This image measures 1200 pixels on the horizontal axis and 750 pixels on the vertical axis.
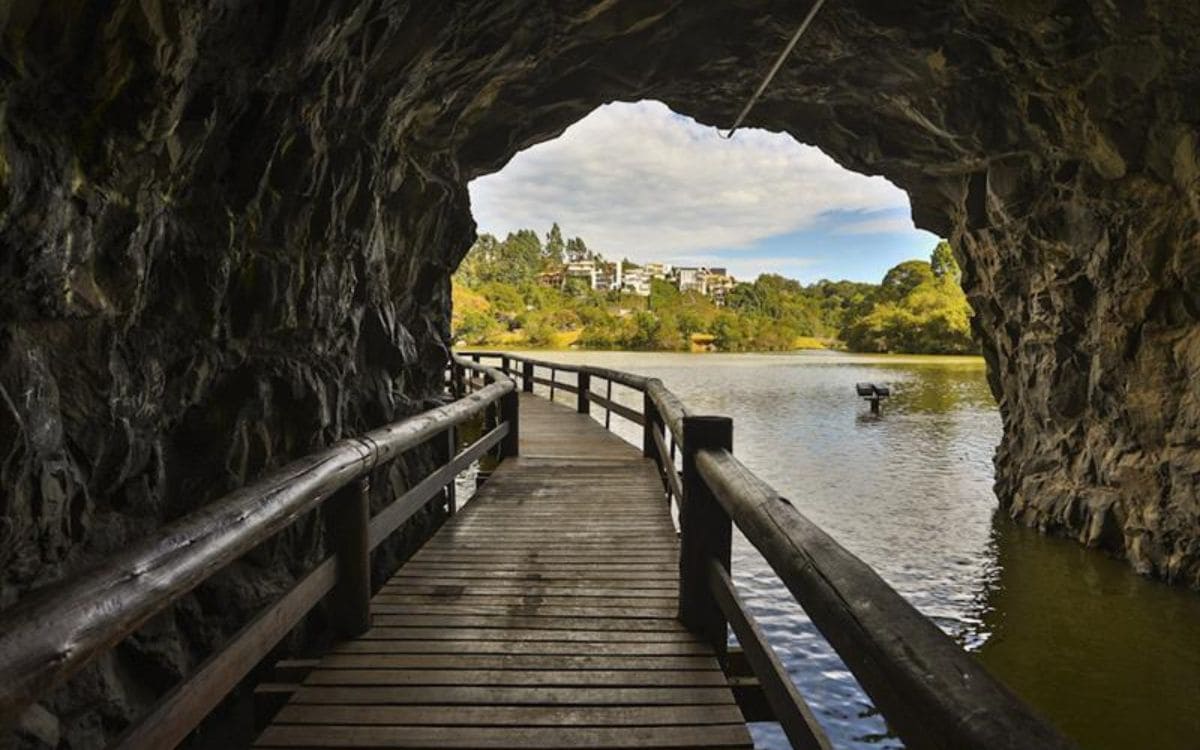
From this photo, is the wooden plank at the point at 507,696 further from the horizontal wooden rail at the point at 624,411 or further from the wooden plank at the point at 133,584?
the horizontal wooden rail at the point at 624,411

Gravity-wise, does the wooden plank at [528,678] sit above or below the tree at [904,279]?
below

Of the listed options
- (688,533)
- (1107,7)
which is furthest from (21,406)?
(1107,7)

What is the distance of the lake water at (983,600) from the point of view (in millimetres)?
5320

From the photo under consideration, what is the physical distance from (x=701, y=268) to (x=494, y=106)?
179 metres

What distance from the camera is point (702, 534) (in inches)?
121

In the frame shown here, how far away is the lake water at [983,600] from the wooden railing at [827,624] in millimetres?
2654

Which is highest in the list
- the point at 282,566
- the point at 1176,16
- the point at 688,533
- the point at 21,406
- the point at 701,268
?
the point at 701,268

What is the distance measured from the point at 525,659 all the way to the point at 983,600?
20.4ft

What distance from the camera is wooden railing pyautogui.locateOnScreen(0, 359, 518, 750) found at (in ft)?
4.23

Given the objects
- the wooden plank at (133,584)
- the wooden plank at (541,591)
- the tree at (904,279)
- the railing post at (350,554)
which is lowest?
the wooden plank at (541,591)

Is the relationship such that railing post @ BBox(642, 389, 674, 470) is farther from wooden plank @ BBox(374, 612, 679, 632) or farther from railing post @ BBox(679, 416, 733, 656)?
railing post @ BBox(679, 416, 733, 656)

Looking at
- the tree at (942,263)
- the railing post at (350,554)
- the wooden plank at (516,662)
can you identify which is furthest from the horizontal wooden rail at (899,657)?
the tree at (942,263)

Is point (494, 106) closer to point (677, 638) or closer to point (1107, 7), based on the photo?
point (1107, 7)

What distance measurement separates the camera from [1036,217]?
30.8ft
